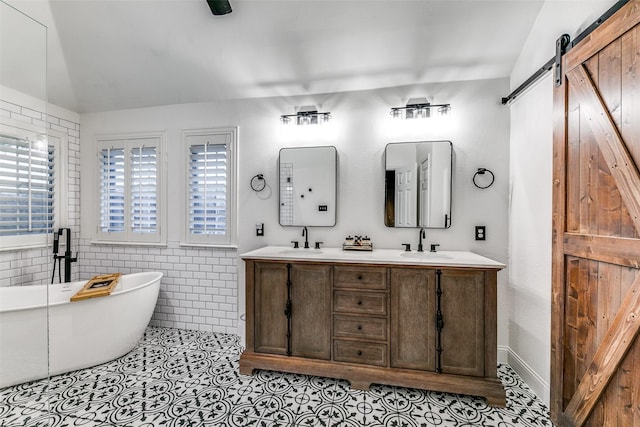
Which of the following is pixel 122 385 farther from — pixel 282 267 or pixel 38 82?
pixel 38 82

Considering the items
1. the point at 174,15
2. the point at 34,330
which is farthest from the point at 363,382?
the point at 174,15

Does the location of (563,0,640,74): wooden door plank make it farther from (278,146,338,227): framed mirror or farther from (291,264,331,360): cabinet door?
(291,264,331,360): cabinet door

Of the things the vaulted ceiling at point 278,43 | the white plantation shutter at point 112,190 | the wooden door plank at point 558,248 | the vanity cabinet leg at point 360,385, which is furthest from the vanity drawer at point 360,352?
the white plantation shutter at point 112,190

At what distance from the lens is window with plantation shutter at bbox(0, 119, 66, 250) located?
5.82ft

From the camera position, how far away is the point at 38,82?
6.21 feet

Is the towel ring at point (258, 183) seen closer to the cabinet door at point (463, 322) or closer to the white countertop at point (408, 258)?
the white countertop at point (408, 258)

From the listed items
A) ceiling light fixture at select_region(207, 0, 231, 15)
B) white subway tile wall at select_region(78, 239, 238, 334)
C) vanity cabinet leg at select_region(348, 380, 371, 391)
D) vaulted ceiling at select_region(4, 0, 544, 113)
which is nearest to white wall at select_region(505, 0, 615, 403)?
vaulted ceiling at select_region(4, 0, 544, 113)

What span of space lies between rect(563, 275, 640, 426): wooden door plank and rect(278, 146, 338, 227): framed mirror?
2.01m

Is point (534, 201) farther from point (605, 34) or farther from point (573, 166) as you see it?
point (605, 34)

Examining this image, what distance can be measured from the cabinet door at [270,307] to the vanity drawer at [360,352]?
0.46 m

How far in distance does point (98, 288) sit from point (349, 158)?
2.75 m

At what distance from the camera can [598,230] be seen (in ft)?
4.79

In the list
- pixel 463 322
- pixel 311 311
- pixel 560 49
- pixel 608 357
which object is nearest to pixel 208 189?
pixel 311 311

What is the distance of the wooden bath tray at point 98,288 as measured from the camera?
92.4 inches
